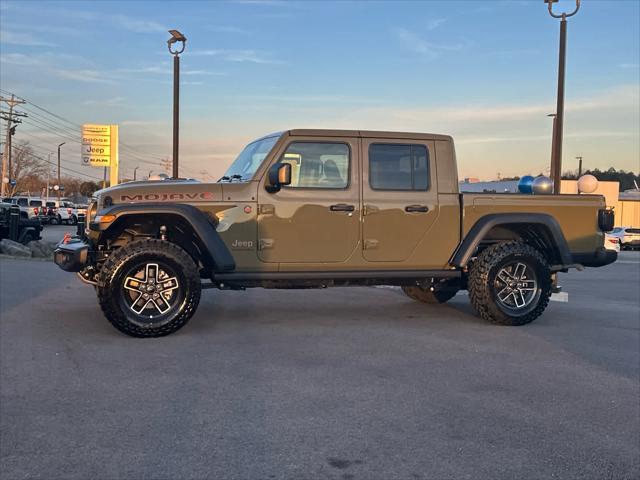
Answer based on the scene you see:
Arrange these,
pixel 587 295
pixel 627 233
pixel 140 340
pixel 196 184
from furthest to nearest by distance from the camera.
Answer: pixel 627 233, pixel 587 295, pixel 196 184, pixel 140 340

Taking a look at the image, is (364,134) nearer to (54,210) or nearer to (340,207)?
(340,207)

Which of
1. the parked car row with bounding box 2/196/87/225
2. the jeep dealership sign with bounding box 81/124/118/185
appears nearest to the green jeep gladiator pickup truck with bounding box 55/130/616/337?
the jeep dealership sign with bounding box 81/124/118/185

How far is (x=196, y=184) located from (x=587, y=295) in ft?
24.3

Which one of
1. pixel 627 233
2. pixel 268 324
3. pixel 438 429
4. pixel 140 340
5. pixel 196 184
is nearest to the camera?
pixel 438 429

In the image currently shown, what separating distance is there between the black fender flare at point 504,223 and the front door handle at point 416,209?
0.58 metres

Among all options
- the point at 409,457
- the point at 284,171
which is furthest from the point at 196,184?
the point at 409,457

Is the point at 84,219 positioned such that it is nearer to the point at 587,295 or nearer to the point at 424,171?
the point at 424,171

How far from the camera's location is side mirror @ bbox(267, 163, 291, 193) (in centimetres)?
643

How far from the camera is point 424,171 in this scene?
286 inches

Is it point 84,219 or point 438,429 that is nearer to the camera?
point 438,429

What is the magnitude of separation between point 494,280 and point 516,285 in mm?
324

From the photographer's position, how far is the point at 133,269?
6.32 metres

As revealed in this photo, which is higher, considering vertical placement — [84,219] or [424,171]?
[424,171]

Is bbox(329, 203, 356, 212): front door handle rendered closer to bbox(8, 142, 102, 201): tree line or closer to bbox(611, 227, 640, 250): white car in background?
bbox(611, 227, 640, 250): white car in background
